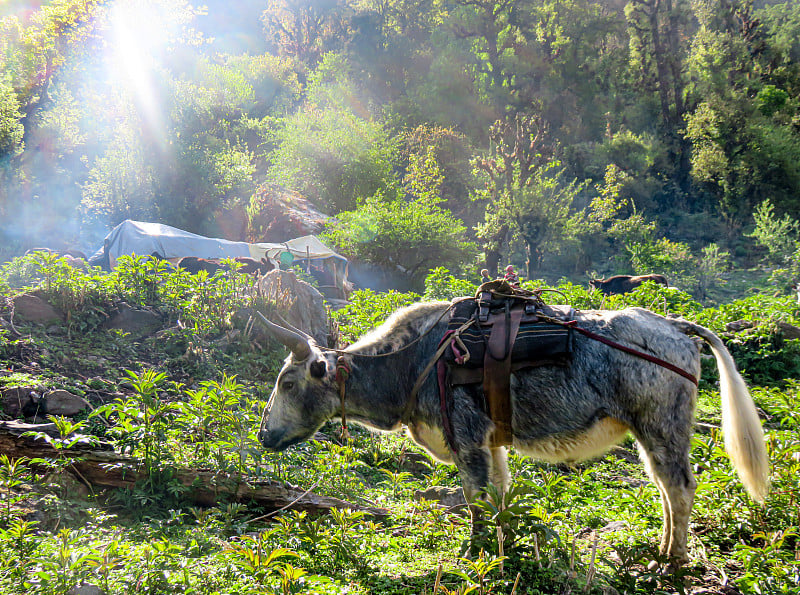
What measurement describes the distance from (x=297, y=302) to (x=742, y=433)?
6733mm

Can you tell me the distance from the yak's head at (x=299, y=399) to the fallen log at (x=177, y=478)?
1.21ft

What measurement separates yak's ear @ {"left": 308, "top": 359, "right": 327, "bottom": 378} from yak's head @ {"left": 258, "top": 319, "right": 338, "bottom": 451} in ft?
0.05

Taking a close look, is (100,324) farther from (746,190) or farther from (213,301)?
(746,190)

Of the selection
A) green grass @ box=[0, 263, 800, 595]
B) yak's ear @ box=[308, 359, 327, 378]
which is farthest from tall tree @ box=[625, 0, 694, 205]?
yak's ear @ box=[308, 359, 327, 378]

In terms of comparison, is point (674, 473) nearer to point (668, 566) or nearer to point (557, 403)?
point (668, 566)

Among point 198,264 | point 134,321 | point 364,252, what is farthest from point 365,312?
point 364,252

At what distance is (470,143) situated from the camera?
151ft

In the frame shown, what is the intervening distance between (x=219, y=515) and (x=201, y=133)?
33594mm

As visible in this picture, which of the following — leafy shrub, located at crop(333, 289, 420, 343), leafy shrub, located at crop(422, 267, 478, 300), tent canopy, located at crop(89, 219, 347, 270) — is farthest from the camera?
tent canopy, located at crop(89, 219, 347, 270)

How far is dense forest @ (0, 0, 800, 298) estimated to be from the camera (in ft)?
96.0

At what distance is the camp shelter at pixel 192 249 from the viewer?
19219 mm

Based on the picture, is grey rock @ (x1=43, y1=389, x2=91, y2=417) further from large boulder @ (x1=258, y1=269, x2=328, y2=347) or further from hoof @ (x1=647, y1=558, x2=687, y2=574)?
hoof @ (x1=647, y1=558, x2=687, y2=574)

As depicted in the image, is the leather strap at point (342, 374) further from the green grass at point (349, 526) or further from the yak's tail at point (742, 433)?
the yak's tail at point (742, 433)

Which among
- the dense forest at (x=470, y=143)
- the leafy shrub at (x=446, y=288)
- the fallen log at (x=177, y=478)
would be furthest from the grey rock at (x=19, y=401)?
the dense forest at (x=470, y=143)
